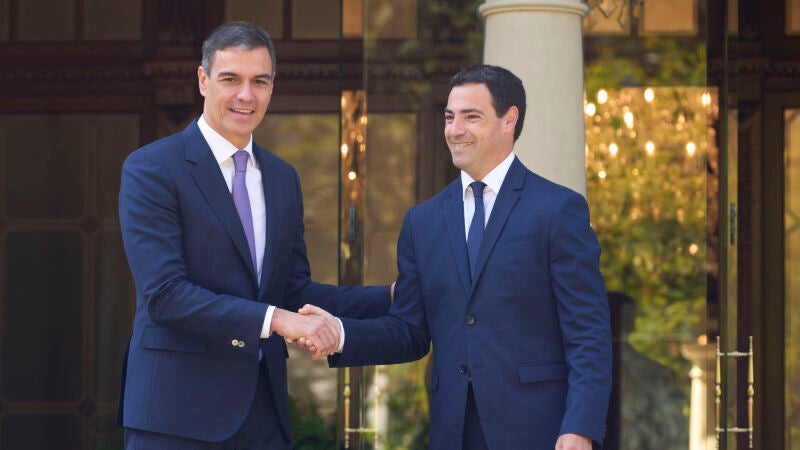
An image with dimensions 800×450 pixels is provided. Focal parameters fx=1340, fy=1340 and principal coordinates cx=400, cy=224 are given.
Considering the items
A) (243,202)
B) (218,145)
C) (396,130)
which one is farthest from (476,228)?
(396,130)

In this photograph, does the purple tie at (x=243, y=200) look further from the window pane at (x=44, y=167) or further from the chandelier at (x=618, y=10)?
the window pane at (x=44, y=167)

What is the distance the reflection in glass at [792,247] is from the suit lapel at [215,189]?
3864mm

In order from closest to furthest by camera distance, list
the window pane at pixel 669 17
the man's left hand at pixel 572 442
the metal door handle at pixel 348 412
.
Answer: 1. the man's left hand at pixel 572 442
2. the metal door handle at pixel 348 412
3. the window pane at pixel 669 17

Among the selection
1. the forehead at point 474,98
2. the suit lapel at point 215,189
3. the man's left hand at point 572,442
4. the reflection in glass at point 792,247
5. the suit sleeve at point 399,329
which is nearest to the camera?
the man's left hand at point 572,442

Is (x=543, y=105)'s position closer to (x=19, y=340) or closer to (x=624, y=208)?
(x=624, y=208)

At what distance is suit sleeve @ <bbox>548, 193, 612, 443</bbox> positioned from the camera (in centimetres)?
332

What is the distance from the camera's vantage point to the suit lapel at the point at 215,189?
3.44m

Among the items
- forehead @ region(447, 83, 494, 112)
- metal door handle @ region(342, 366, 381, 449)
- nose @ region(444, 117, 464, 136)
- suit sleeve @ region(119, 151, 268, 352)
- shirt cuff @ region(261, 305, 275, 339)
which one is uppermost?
forehead @ region(447, 83, 494, 112)

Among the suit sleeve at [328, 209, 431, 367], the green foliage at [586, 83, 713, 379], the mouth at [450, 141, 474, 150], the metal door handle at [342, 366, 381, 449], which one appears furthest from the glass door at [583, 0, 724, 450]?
the mouth at [450, 141, 474, 150]

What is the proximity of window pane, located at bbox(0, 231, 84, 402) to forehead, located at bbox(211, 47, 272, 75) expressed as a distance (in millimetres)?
3506

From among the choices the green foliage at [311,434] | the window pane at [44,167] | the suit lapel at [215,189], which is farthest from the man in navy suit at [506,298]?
the window pane at [44,167]

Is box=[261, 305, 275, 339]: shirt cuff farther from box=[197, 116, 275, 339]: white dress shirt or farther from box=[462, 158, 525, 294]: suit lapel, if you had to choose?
box=[462, 158, 525, 294]: suit lapel

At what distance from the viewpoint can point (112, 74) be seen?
269 inches

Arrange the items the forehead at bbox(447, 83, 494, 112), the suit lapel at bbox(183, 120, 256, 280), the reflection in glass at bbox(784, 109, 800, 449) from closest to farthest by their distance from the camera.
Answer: the suit lapel at bbox(183, 120, 256, 280) < the forehead at bbox(447, 83, 494, 112) < the reflection in glass at bbox(784, 109, 800, 449)
